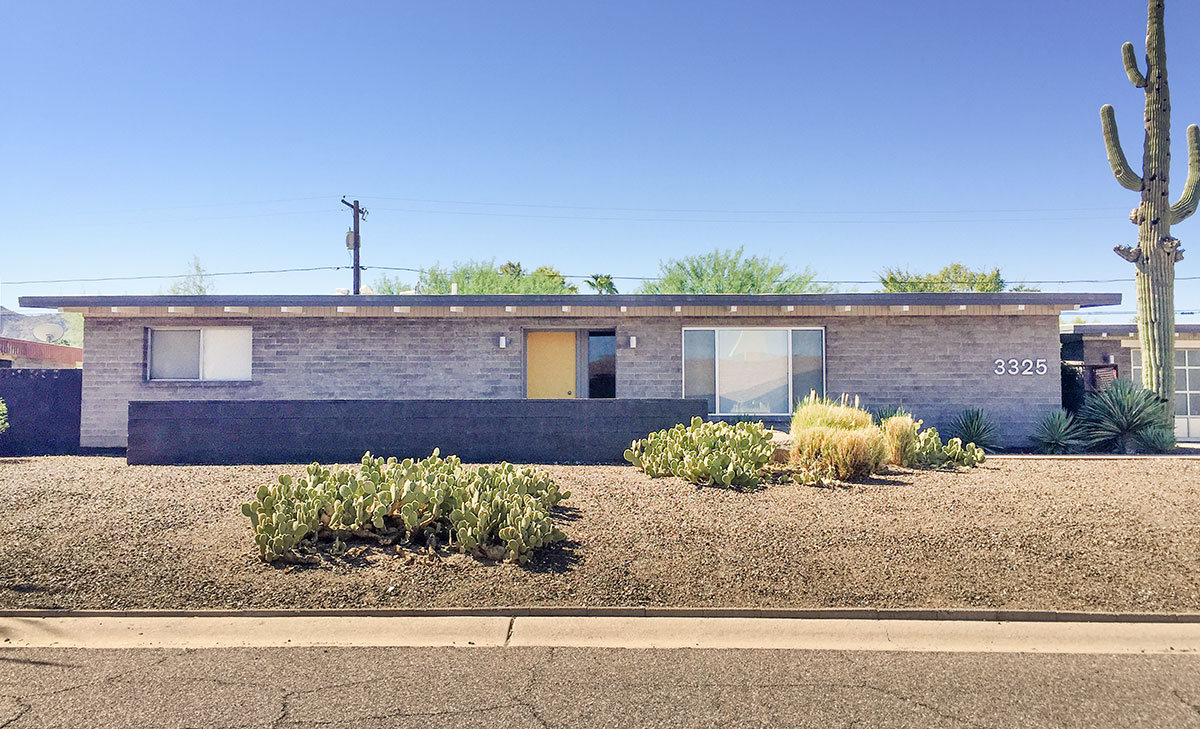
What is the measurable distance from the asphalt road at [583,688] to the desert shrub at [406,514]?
1.47 m

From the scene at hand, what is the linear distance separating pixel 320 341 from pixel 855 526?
418 inches

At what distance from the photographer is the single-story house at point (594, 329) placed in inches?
562

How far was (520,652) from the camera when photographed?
16.5ft

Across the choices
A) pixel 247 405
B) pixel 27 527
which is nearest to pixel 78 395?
pixel 247 405

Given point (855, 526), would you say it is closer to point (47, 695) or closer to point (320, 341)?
point (47, 695)

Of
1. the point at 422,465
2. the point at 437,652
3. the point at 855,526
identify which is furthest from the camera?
the point at 422,465

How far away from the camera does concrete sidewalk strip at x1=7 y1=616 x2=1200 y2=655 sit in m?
5.19

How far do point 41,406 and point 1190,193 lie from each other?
75.7 ft

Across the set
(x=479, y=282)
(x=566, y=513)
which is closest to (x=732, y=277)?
(x=479, y=282)

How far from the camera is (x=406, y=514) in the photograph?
6703 millimetres

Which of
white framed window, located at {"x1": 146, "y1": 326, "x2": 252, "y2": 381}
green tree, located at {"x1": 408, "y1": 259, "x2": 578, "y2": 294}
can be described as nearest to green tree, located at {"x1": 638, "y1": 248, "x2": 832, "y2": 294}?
green tree, located at {"x1": 408, "y1": 259, "x2": 578, "y2": 294}

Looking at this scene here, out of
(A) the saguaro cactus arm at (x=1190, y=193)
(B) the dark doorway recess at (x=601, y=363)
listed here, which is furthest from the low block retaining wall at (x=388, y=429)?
(A) the saguaro cactus arm at (x=1190, y=193)

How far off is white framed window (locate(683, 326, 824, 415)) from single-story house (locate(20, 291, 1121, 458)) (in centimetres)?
3

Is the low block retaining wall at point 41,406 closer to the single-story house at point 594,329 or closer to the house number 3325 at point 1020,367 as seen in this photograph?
the single-story house at point 594,329
